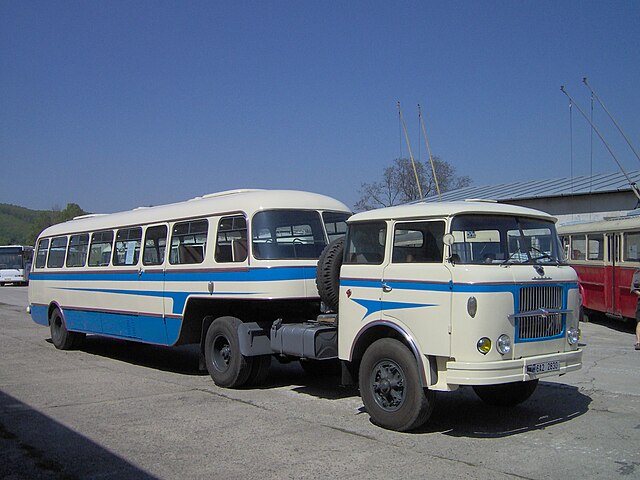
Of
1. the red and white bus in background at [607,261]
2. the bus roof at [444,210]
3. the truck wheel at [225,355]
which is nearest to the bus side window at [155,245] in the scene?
the truck wheel at [225,355]

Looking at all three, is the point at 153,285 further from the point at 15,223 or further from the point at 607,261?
the point at 15,223

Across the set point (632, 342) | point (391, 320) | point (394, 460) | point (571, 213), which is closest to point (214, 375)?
point (391, 320)

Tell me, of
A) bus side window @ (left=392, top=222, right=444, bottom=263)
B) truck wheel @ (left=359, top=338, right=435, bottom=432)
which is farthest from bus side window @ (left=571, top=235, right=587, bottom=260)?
truck wheel @ (left=359, top=338, right=435, bottom=432)

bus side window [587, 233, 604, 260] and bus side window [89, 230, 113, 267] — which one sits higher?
bus side window [587, 233, 604, 260]

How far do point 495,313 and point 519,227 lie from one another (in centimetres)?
131

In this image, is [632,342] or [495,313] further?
[632,342]

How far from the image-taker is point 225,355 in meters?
10.1

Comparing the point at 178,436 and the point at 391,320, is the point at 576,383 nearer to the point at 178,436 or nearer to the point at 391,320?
the point at 391,320

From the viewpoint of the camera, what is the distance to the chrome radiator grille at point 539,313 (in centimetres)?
705

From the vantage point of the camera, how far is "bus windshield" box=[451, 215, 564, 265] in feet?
23.4

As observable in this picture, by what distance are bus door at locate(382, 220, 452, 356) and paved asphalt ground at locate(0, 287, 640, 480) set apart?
3.82 ft

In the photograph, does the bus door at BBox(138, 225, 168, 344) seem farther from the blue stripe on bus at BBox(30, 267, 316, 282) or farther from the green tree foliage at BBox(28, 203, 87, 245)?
the green tree foliage at BBox(28, 203, 87, 245)

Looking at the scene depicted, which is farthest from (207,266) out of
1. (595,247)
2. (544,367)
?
(595,247)

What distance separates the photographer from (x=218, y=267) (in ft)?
33.0
